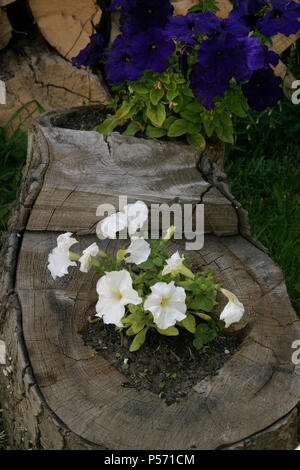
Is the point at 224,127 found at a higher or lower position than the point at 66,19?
lower

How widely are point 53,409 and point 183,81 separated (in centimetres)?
132

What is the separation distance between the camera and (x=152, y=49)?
2242 mm

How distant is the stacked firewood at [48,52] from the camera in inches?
125

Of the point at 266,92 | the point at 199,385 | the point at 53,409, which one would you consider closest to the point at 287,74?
the point at 266,92

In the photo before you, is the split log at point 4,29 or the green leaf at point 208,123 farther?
the split log at point 4,29

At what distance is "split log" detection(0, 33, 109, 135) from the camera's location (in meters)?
3.31

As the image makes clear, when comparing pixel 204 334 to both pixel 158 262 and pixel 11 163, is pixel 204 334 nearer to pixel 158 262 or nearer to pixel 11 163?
pixel 158 262

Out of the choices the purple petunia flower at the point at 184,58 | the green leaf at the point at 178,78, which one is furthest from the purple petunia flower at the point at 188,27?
the green leaf at the point at 178,78

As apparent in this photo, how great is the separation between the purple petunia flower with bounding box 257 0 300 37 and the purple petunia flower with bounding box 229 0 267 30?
67mm

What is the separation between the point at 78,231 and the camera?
82.5 inches

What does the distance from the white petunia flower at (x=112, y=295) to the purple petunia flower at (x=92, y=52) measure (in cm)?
122

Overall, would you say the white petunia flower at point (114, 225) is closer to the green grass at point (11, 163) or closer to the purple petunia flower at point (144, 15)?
the purple petunia flower at point (144, 15)

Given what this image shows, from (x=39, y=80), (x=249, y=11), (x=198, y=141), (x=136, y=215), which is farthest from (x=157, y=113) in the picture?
(x=39, y=80)

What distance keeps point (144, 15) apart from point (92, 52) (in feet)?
0.93
